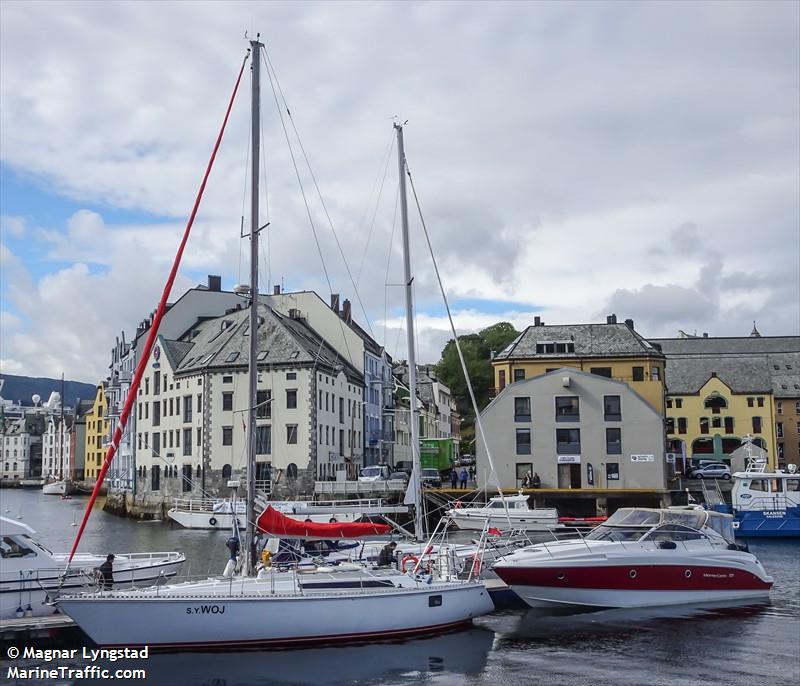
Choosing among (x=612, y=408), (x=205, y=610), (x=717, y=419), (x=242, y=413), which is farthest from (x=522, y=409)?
(x=205, y=610)

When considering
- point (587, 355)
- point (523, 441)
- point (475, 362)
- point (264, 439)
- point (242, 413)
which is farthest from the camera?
point (475, 362)

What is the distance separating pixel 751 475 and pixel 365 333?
4609 centimetres

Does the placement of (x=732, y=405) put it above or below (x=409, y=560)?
above

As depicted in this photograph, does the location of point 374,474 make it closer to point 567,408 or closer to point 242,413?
point 242,413

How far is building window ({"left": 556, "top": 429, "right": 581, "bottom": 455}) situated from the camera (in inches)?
2245

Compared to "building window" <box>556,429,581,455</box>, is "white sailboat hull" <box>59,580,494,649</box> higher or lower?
lower

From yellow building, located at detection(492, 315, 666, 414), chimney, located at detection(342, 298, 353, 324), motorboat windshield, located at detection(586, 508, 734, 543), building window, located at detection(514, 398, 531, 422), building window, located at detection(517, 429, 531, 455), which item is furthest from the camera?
chimney, located at detection(342, 298, 353, 324)

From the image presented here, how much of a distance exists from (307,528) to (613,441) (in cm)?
3584

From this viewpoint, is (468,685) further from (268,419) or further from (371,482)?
(268,419)

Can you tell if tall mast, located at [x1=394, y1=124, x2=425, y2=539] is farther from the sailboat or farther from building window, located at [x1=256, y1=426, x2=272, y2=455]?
building window, located at [x1=256, y1=426, x2=272, y2=455]

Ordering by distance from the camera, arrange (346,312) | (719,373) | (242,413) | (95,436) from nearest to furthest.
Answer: (242,413), (346,312), (719,373), (95,436)

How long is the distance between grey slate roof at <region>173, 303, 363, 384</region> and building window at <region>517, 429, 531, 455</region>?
15728mm

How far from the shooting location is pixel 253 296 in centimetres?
2372

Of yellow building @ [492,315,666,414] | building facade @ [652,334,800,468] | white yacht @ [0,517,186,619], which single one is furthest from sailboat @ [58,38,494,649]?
building facade @ [652,334,800,468]
